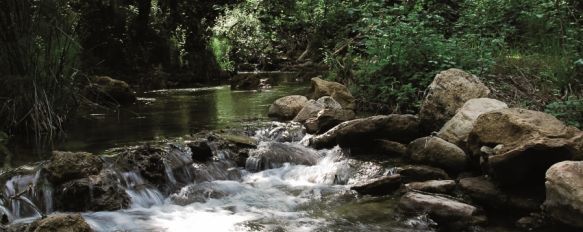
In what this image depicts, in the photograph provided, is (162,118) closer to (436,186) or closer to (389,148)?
(389,148)

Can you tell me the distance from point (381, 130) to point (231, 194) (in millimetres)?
A: 2333

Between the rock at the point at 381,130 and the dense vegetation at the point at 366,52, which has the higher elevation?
the dense vegetation at the point at 366,52

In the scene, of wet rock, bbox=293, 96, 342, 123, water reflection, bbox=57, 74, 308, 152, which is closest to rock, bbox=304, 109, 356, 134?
wet rock, bbox=293, 96, 342, 123

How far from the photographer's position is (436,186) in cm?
566

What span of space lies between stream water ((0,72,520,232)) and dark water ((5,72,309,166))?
0.08ft

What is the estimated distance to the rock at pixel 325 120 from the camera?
333 inches

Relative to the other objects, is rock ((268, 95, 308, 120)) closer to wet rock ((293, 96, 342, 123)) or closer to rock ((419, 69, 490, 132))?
wet rock ((293, 96, 342, 123))

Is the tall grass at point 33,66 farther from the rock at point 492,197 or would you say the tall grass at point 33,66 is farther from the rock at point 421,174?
the rock at point 492,197

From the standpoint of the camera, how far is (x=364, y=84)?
32.6ft

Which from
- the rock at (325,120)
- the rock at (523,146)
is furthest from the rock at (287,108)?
the rock at (523,146)

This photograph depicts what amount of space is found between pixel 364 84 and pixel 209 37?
10.4m

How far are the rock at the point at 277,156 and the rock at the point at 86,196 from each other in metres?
2.12

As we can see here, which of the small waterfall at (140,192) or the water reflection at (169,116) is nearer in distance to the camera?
the small waterfall at (140,192)

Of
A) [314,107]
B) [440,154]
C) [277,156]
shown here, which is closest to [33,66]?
[277,156]
